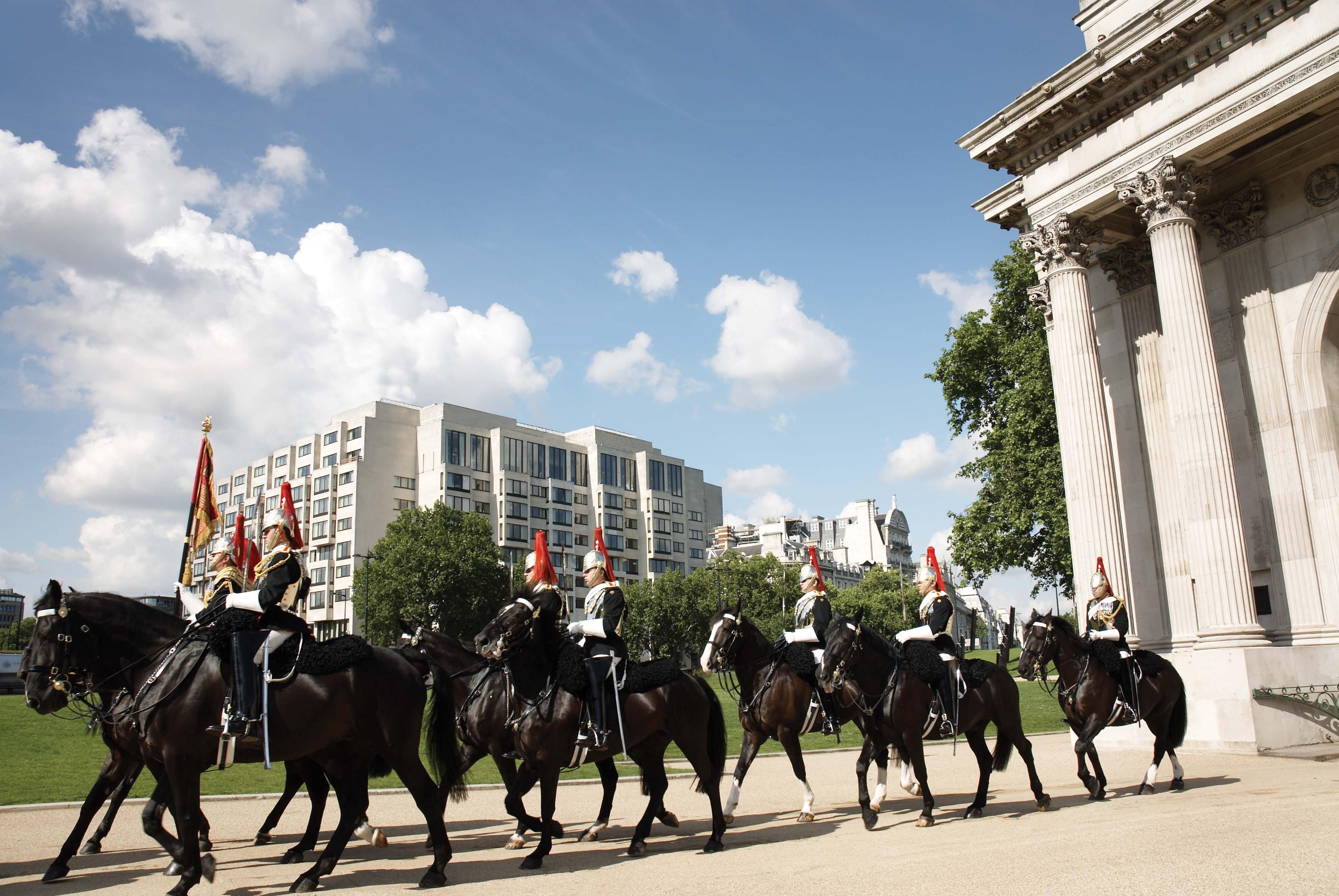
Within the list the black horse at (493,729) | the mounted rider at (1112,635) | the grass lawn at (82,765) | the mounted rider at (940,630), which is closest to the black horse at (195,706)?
the black horse at (493,729)

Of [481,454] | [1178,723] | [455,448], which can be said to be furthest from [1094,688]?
[481,454]

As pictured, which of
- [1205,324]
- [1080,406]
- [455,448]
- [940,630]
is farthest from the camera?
[455,448]

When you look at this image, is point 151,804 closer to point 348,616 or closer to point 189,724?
point 189,724

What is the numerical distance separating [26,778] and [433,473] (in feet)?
293

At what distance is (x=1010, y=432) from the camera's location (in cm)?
3672

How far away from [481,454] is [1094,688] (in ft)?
331

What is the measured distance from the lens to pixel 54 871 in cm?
995

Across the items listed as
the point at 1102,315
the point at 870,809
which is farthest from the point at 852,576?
the point at 870,809

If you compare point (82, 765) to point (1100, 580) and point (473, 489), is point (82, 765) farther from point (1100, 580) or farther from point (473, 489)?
point (473, 489)

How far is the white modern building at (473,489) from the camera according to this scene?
102875 millimetres

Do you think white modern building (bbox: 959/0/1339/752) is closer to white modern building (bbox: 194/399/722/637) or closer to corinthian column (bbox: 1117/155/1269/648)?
corinthian column (bbox: 1117/155/1269/648)

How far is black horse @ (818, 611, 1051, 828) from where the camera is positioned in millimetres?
12711

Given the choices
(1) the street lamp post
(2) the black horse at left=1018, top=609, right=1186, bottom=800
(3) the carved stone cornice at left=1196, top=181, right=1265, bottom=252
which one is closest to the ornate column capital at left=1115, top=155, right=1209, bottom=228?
(3) the carved stone cornice at left=1196, top=181, right=1265, bottom=252

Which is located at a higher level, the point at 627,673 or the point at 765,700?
the point at 627,673
